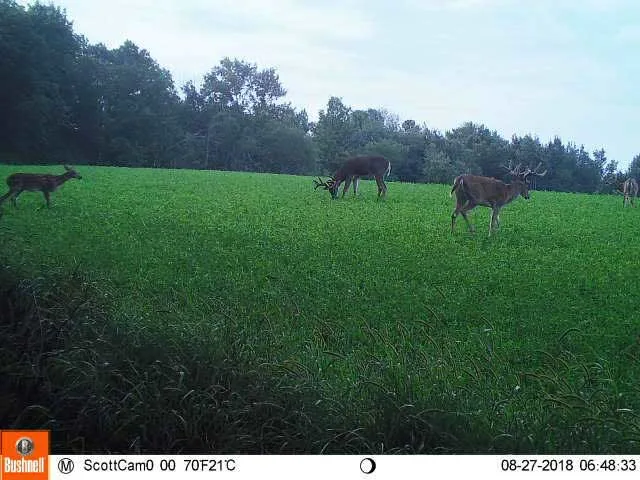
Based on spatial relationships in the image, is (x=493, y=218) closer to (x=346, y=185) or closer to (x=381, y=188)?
(x=381, y=188)

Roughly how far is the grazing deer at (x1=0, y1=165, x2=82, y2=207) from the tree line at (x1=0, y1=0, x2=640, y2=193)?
0.41 ft

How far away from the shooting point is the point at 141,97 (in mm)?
4293

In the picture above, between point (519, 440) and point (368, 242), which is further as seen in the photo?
point (368, 242)

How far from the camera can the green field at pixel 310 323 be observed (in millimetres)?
2250

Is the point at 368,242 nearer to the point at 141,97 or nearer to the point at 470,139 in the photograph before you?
the point at 470,139

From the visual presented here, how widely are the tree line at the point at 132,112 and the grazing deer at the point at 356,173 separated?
1.80 m

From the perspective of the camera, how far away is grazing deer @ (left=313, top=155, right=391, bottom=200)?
6743mm

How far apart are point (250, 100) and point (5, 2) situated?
1.61 m

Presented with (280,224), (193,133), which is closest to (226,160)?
(193,133)

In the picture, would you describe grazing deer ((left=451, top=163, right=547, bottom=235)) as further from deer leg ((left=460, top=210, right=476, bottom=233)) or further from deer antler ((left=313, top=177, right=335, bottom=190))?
deer antler ((left=313, top=177, right=335, bottom=190))

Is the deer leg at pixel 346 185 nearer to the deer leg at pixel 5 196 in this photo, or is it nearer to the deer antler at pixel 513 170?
the deer antler at pixel 513 170

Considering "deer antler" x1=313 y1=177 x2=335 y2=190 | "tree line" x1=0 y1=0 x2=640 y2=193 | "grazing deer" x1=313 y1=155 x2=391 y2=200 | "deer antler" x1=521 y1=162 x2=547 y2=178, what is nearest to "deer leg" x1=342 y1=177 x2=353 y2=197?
"grazing deer" x1=313 y1=155 x2=391 y2=200
